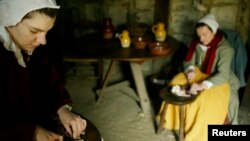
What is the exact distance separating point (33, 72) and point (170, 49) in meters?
1.92

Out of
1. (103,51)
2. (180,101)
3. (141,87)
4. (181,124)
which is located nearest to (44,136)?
(180,101)

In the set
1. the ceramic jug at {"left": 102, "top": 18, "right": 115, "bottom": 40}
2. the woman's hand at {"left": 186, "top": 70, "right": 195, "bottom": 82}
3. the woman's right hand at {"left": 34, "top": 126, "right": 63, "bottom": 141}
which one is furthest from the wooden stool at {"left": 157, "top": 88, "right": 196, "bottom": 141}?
the woman's right hand at {"left": 34, "top": 126, "right": 63, "bottom": 141}

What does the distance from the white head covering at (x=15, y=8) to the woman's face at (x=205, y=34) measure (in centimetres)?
202

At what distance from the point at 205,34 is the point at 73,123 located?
1.94m

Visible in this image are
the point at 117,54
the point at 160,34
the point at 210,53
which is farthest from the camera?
the point at 160,34

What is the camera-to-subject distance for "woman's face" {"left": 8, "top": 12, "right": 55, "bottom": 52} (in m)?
1.51

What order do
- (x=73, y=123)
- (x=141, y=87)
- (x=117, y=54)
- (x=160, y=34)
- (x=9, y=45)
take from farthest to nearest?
(x=141, y=87) < (x=160, y=34) < (x=117, y=54) < (x=73, y=123) < (x=9, y=45)

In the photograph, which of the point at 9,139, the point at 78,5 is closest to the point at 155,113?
the point at 78,5

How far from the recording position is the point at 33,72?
1.84 metres

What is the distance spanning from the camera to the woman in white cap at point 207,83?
305 centimetres

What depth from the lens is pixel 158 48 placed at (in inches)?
132

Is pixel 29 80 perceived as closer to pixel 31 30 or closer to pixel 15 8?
pixel 31 30

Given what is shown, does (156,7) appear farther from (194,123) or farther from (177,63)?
(194,123)

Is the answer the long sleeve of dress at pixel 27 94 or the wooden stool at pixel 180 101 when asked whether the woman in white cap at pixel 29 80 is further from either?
the wooden stool at pixel 180 101
